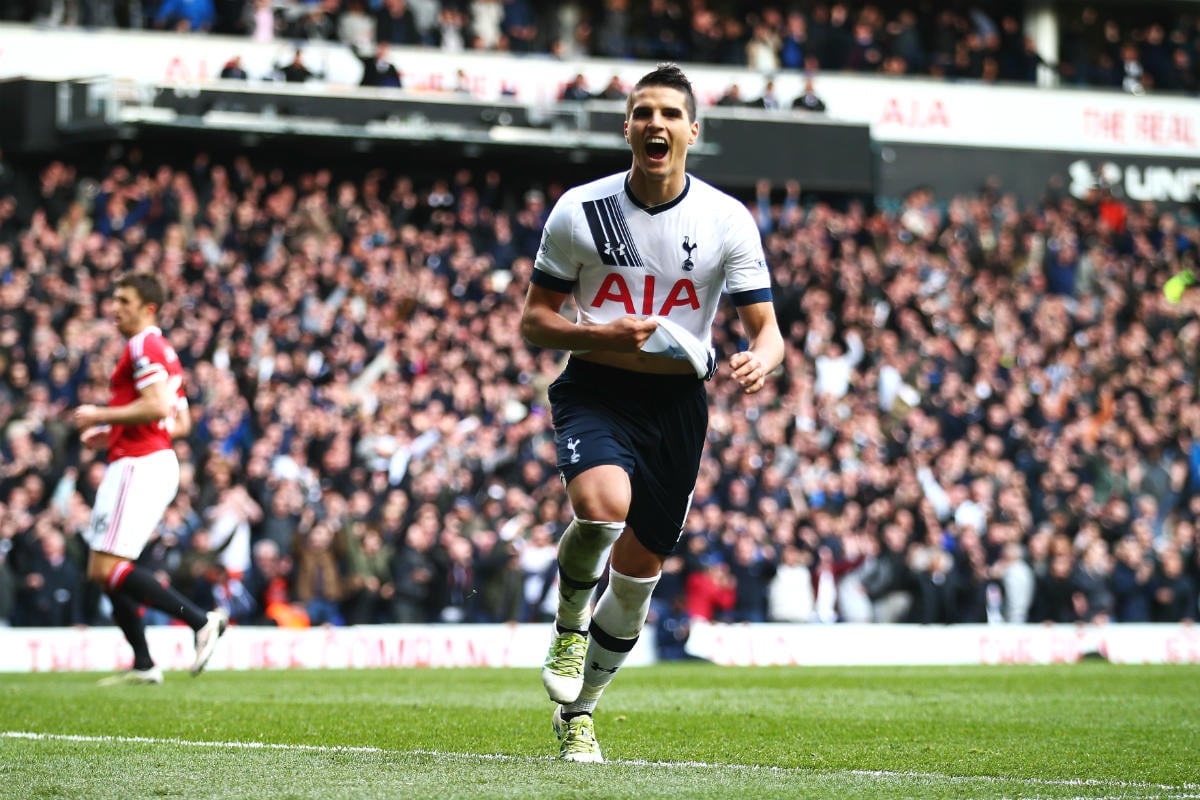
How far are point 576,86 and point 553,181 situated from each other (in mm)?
2284

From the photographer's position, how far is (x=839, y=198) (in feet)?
105

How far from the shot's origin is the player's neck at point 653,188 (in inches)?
281

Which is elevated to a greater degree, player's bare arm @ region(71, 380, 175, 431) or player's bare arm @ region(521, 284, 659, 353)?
player's bare arm @ region(521, 284, 659, 353)


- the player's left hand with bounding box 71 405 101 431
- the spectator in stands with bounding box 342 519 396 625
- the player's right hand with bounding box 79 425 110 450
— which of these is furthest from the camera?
the spectator in stands with bounding box 342 519 396 625

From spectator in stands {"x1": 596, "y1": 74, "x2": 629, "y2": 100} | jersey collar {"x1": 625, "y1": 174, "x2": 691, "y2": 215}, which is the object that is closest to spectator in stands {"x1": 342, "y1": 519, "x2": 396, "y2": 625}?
spectator in stands {"x1": 596, "y1": 74, "x2": 629, "y2": 100}

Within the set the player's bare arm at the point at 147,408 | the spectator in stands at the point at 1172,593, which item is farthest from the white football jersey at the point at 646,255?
the spectator in stands at the point at 1172,593

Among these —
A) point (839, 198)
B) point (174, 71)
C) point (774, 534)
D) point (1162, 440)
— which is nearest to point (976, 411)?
point (1162, 440)

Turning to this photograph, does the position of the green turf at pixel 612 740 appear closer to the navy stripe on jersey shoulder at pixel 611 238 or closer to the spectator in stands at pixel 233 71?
the navy stripe on jersey shoulder at pixel 611 238

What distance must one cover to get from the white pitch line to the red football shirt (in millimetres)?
3287

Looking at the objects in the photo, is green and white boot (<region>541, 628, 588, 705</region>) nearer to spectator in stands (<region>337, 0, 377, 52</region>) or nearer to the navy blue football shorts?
the navy blue football shorts

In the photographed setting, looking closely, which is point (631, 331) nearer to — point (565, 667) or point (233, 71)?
point (565, 667)

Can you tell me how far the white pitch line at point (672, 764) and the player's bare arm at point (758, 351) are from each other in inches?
58.8

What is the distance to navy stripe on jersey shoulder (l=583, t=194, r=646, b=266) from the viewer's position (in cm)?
710

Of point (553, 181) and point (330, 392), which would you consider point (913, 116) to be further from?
point (330, 392)
